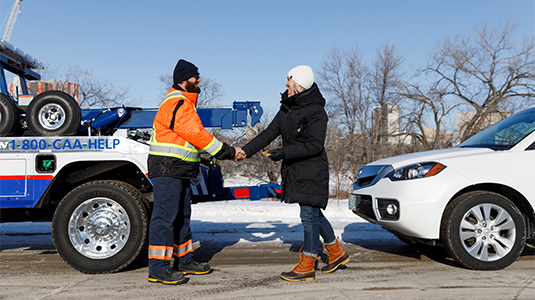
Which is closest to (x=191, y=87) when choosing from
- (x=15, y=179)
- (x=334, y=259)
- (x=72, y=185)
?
(x=72, y=185)

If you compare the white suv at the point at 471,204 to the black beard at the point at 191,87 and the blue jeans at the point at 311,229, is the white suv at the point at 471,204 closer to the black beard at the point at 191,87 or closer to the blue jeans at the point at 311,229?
the blue jeans at the point at 311,229

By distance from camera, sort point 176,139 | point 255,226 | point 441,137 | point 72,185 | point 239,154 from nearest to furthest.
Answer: point 176,139 < point 239,154 < point 72,185 < point 255,226 < point 441,137

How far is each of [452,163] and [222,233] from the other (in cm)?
358

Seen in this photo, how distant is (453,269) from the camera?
381 centimetres

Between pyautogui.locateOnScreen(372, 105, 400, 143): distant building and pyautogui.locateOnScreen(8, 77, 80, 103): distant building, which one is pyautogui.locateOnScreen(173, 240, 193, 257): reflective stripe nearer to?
pyautogui.locateOnScreen(8, 77, 80, 103): distant building

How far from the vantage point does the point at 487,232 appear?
3.70 meters

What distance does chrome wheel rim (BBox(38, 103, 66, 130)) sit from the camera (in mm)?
4074

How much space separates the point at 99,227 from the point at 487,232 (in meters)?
3.72

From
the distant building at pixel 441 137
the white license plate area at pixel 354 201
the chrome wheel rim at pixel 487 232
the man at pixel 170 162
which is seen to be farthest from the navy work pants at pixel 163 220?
the distant building at pixel 441 137

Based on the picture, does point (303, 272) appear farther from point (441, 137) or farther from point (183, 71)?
point (441, 137)

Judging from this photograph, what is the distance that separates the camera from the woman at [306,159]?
11.2 feet

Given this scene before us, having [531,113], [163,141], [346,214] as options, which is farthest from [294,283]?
[346,214]

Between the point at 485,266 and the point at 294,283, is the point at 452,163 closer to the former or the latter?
the point at 485,266

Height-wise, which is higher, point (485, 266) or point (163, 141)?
point (163, 141)
